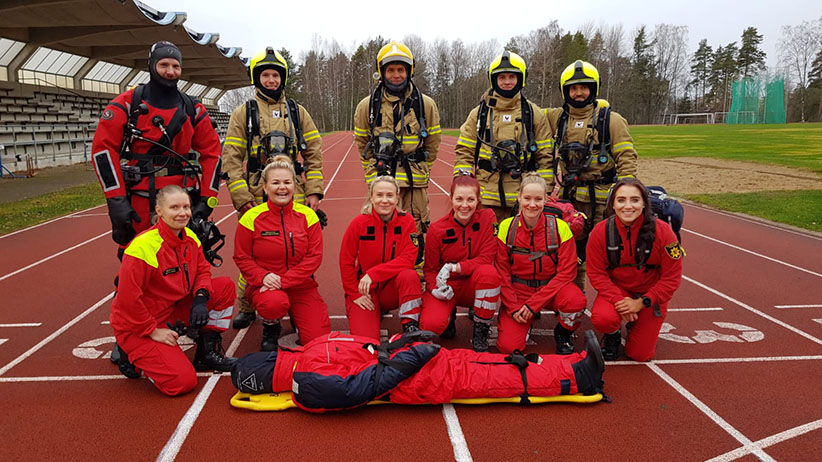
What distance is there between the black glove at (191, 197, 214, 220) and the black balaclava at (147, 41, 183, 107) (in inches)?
31.1

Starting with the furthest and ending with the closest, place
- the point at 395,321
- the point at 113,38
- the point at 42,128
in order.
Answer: the point at 113,38
the point at 42,128
the point at 395,321

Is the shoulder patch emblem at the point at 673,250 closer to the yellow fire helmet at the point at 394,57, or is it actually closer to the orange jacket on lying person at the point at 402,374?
the orange jacket on lying person at the point at 402,374

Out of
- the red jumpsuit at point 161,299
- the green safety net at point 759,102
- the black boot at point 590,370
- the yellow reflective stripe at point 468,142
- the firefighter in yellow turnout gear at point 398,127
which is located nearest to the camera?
the black boot at point 590,370

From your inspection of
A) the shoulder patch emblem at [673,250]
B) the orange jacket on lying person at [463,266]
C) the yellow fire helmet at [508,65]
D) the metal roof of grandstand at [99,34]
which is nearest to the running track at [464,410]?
the orange jacket on lying person at [463,266]

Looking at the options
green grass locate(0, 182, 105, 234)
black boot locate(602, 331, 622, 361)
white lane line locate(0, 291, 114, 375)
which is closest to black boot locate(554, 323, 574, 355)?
black boot locate(602, 331, 622, 361)

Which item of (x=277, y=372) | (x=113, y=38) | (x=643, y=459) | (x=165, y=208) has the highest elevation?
(x=113, y=38)

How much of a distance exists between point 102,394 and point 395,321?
239cm

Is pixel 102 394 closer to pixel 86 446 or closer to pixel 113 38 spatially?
pixel 86 446

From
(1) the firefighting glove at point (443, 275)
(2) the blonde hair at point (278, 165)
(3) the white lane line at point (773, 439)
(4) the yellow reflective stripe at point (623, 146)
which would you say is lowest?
(3) the white lane line at point (773, 439)

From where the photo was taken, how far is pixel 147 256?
11.0 ft

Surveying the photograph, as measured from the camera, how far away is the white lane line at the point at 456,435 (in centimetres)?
271

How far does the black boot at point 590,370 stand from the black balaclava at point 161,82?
11.7ft

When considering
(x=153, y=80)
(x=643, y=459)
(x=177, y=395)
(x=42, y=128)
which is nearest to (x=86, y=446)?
(x=177, y=395)

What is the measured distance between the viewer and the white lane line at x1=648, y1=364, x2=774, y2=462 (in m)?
2.74
